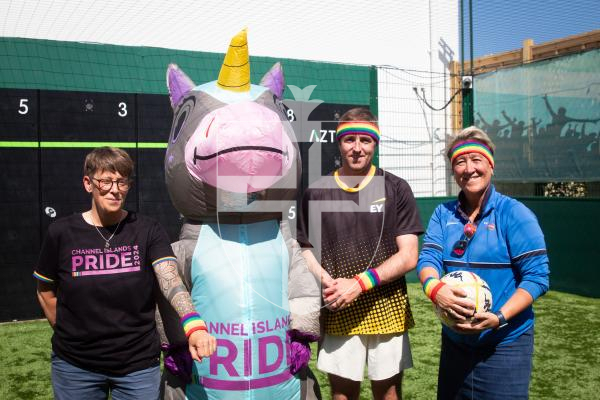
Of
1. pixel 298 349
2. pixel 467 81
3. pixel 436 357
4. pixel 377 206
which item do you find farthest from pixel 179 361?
pixel 467 81

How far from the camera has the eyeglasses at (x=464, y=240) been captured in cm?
203

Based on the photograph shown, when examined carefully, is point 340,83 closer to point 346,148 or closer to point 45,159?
point 45,159

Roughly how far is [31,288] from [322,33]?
15.7 feet

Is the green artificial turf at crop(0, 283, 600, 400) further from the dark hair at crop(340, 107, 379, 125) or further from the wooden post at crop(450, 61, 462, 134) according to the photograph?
the wooden post at crop(450, 61, 462, 134)

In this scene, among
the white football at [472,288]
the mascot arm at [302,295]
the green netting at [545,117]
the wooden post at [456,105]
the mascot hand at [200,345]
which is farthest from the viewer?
the wooden post at [456,105]

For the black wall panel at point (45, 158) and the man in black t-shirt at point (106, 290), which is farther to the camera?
the black wall panel at point (45, 158)

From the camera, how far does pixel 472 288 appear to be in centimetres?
189

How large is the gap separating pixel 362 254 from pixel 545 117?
5137mm

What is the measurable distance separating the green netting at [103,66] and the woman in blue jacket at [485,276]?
4221 millimetres

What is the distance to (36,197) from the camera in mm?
5133

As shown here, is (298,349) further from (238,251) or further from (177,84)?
(177,84)

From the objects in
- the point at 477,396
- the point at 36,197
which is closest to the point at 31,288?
the point at 36,197

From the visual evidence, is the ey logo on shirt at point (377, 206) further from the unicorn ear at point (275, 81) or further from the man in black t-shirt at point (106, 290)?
the man in black t-shirt at point (106, 290)

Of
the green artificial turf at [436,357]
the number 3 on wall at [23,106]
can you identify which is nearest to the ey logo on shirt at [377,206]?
the green artificial turf at [436,357]
